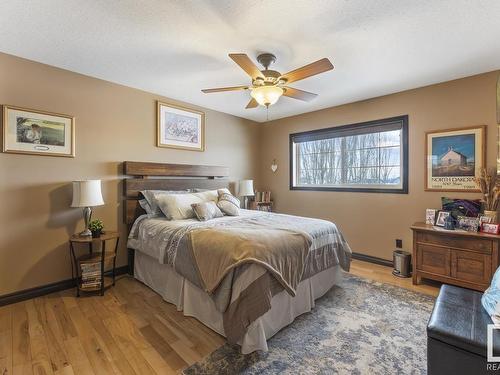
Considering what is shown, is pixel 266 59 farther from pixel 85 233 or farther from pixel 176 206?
pixel 85 233

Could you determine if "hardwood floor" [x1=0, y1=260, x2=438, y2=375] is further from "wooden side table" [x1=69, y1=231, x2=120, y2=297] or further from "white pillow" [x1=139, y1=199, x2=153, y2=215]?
"white pillow" [x1=139, y1=199, x2=153, y2=215]

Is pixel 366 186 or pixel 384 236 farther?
pixel 366 186

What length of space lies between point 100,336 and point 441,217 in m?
3.73

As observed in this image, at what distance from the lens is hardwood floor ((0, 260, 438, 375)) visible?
5.50 ft

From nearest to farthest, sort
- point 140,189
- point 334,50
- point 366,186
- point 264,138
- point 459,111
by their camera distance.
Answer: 1. point 334,50
2. point 459,111
3. point 140,189
4. point 366,186
5. point 264,138

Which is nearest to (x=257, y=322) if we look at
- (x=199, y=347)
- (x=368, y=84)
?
(x=199, y=347)

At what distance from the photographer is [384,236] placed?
3.65m

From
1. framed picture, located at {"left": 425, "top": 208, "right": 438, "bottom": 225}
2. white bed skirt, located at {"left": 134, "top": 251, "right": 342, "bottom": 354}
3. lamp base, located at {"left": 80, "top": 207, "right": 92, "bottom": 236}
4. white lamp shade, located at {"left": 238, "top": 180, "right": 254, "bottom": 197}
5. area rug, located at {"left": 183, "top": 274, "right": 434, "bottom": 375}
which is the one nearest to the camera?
area rug, located at {"left": 183, "top": 274, "right": 434, "bottom": 375}

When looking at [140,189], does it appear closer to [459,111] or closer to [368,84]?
[368,84]

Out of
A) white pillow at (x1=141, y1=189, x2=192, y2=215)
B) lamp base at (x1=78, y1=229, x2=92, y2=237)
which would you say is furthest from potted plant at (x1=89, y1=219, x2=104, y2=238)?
white pillow at (x1=141, y1=189, x2=192, y2=215)

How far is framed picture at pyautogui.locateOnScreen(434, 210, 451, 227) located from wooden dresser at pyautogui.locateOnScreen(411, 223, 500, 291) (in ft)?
0.32

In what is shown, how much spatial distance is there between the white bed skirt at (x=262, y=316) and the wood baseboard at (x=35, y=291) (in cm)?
82

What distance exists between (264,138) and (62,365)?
14.9 ft

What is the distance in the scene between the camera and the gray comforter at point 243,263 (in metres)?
1.73
